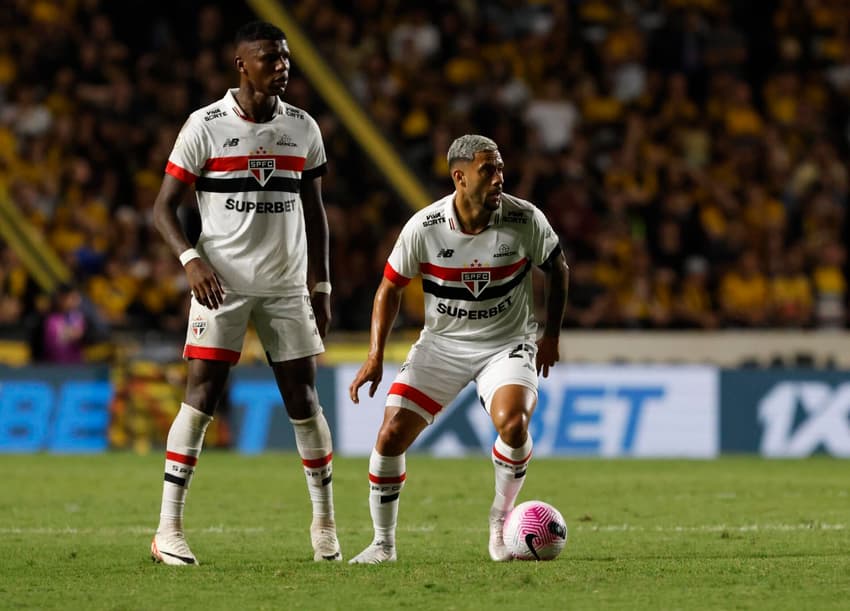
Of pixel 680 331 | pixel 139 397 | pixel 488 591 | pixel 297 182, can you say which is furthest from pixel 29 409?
pixel 488 591

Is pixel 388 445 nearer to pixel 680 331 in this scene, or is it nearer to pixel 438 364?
pixel 438 364

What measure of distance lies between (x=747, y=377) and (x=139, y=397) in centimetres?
611

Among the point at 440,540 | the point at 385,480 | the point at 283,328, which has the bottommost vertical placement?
the point at 440,540

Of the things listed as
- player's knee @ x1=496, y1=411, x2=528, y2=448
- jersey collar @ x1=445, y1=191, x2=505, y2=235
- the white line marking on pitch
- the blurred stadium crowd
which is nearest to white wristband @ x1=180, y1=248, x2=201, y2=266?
jersey collar @ x1=445, y1=191, x2=505, y2=235

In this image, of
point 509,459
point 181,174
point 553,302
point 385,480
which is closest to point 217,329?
point 181,174

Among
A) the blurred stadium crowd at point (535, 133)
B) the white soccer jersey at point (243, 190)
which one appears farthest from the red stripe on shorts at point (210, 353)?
the blurred stadium crowd at point (535, 133)

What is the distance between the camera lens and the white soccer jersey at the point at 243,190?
7996 millimetres

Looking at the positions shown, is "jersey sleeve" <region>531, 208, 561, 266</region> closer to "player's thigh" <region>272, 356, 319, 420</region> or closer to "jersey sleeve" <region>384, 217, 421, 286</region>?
"jersey sleeve" <region>384, 217, 421, 286</region>

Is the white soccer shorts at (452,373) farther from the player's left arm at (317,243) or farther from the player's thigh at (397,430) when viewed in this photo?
Answer: the player's left arm at (317,243)

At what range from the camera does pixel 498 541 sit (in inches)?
326

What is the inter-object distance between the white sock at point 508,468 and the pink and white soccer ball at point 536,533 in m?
0.25

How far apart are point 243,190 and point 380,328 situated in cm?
94

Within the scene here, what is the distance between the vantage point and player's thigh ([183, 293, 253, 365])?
802 cm

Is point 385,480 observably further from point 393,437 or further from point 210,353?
point 210,353
